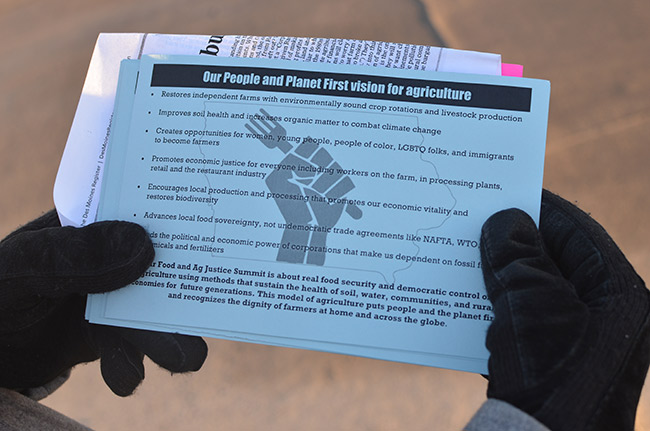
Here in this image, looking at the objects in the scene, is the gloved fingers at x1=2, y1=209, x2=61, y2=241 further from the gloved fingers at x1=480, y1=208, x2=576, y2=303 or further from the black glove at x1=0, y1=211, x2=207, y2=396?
the gloved fingers at x1=480, y1=208, x2=576, y2=303

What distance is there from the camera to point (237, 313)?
422 millimetres

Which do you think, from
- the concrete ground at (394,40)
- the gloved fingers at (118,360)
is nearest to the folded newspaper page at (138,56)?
the gloved fingers at (118,360)

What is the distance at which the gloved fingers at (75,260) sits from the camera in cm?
41

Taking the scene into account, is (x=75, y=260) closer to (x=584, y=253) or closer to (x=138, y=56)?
(x=138, y=56)

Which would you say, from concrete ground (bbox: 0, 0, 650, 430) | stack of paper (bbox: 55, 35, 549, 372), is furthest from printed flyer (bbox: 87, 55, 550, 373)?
concrete ground (bbox: 0, 0, 650, 430)

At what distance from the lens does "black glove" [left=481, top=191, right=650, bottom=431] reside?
13.1 inches

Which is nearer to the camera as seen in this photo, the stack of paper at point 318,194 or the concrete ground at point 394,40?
the stack of paper at point 318,194

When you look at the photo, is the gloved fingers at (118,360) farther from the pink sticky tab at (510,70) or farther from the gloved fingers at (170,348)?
the pink sticky tab at (510,70)

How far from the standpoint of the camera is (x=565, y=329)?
0.34 metres

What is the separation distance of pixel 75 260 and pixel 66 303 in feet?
0.42

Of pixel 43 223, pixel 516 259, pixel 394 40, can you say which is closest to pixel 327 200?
pixel 516 259

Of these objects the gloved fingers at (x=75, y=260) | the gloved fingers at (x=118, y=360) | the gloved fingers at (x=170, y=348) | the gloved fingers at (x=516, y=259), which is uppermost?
the gloved fingers at (x=516, y=259)

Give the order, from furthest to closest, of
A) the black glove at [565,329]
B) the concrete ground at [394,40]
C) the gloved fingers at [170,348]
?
the concrete ground at [394,40]
the gloved fingers at [170,348]
the black glove at [565,329]

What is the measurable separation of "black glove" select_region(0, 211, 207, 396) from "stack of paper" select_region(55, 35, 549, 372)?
22 millimetres
